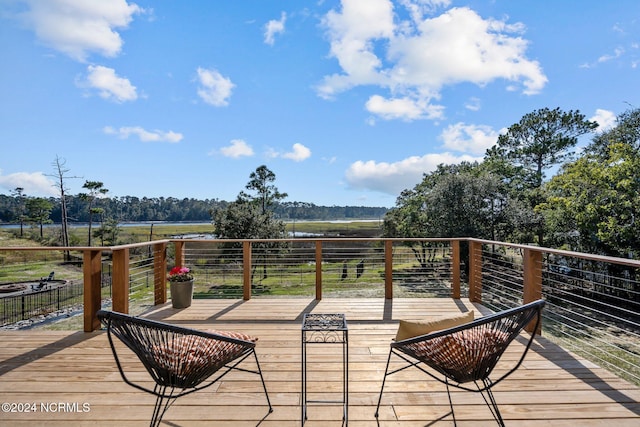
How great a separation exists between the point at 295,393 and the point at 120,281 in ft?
8.56

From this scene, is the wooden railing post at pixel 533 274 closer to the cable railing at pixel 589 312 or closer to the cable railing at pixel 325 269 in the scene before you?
the cable railing at pixel 589 312

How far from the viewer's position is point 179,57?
22.7ft

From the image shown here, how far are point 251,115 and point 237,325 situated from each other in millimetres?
8458

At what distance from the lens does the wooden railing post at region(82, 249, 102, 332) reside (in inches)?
133

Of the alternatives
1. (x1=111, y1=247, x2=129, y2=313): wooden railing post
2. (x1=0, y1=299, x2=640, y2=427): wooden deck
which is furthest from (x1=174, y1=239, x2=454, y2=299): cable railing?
(x1=0, y1=299, x2=640, y2=427): wooden deck

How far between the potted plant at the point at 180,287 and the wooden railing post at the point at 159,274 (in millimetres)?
272

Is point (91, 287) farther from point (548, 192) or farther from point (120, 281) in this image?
point (548, 192)

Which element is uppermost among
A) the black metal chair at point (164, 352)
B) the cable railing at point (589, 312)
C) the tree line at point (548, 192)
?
the tree line at point (548, 192)

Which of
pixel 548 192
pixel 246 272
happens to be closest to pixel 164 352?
pixel 246 272

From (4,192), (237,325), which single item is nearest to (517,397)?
(237,325)

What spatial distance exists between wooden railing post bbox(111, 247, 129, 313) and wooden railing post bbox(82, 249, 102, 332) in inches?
5.9

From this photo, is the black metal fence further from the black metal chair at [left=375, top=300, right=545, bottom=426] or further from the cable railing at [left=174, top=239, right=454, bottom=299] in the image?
the black metal chair at [left=375, top=300, right=545, bottom=426]

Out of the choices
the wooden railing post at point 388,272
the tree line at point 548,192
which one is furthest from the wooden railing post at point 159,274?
the tree line at point 548,192

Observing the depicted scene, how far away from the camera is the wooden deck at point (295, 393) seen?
6.15 feet
